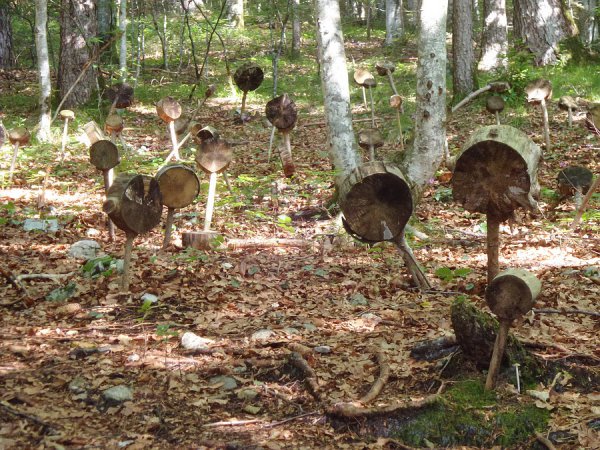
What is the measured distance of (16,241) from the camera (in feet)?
24.6

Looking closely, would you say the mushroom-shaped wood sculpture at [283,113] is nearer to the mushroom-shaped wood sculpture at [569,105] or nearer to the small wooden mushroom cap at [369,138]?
the small wooden mushroom cap at [369,138]

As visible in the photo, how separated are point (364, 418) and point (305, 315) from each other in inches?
73.6

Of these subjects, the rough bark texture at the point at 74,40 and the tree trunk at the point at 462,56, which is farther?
the rough bark texture at the point at 74,40

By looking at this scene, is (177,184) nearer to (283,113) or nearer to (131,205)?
(131,205)

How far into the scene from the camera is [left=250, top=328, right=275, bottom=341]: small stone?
4801 mm

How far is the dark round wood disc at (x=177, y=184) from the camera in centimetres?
641

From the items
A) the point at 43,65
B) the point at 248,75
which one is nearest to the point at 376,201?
the point at 248,75

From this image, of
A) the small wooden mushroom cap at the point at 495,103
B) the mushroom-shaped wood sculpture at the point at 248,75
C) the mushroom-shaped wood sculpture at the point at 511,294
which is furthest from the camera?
the mushroom-shaped wood sculpture at the point at 248,75

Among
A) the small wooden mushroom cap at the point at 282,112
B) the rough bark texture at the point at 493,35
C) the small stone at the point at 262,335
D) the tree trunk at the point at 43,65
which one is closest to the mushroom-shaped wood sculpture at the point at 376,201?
the small stone at the point at 262,335

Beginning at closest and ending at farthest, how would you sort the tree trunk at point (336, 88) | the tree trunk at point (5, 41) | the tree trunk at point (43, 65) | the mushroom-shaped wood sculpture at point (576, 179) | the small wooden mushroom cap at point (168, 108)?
1. the mushroom-shaped wood sculpture at point (576, 179)
2. the tree trunk at point (336, 88)
3. the small wooden mushroom cap at point (168, 108)
4. the tree trunk at point (43, 65)
5. the tree trunk at point (5, 41)

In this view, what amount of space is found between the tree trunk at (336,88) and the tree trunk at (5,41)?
15137 millimetres

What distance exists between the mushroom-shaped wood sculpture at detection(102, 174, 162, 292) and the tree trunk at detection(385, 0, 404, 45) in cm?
2179

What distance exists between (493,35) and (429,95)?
10.1m

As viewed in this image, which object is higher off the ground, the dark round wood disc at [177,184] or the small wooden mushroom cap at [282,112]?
the small wooden mushroom cap at [282,112]
